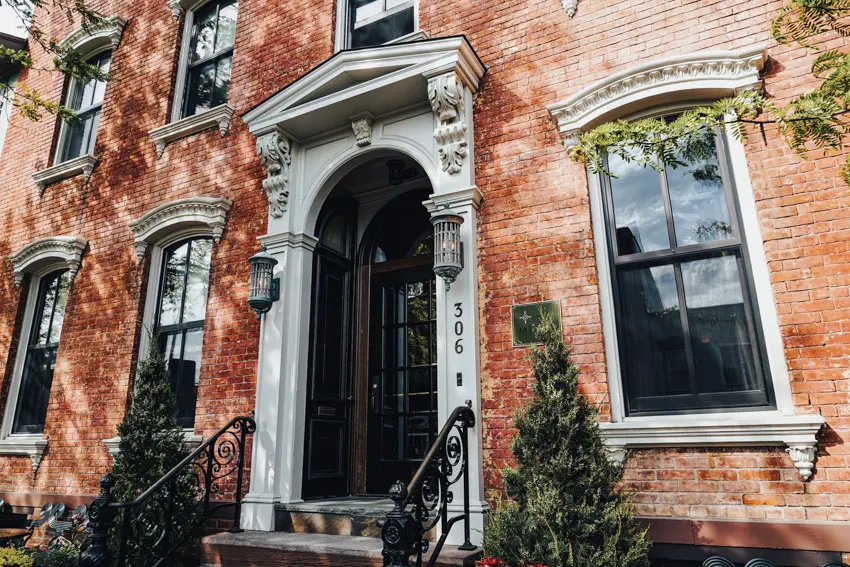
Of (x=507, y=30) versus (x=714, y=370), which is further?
(x=507, y=30)

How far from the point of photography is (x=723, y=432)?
364cm

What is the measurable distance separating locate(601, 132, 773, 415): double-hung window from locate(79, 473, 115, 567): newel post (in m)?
3.81

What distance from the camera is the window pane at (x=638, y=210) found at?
14.4 ft

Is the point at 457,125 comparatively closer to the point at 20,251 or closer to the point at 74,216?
the point at 74,216

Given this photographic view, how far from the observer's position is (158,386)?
5367 millimetres

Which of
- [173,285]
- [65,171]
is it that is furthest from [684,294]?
[65,171]

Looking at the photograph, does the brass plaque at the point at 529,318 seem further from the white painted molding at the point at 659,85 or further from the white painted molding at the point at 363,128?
the white painted molding at the point at 363,128

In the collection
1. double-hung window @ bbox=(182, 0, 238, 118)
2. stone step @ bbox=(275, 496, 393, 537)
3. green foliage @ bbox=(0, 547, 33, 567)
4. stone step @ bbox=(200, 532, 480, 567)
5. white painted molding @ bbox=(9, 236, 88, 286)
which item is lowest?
green foliage @ bbox=(0, 547, 33, 567)

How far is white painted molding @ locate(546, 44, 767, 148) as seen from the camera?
4.16 metres

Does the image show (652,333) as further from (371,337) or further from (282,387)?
(282,387)

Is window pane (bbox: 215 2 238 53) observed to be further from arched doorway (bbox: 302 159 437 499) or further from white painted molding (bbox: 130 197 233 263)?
arched doorway (bbox: 302 159 437 499)

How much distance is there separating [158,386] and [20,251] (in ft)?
14.2

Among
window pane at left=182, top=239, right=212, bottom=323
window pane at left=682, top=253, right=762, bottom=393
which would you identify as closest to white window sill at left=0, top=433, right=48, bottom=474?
window pane at left=182, top=239, right=212, bottom=323

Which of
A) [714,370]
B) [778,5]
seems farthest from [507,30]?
[714,370]
